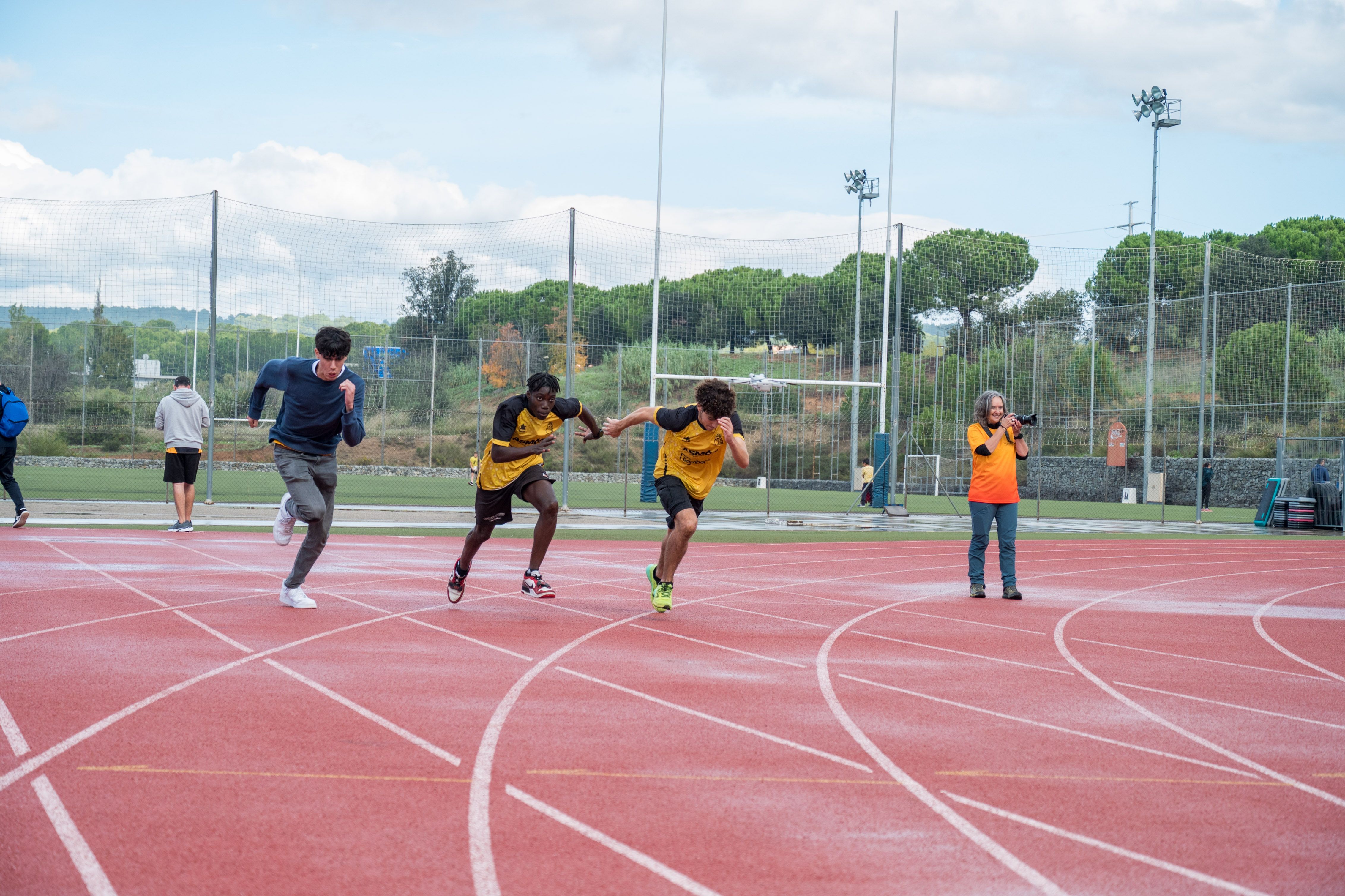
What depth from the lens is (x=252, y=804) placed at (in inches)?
153

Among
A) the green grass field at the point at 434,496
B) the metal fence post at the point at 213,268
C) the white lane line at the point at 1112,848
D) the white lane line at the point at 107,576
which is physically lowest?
the green grass field at the point at 434,496

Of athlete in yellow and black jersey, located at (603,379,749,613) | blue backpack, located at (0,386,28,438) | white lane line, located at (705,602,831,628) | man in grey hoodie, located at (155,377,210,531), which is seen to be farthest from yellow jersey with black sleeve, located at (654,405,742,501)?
blue backpack, located at (0,386,28,438)

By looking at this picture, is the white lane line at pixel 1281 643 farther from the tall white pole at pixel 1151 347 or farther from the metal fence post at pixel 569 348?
the tall white pole at pixel 1151 347

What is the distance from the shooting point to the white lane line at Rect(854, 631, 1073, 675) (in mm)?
6969

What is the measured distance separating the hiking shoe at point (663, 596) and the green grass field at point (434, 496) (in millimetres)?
10363

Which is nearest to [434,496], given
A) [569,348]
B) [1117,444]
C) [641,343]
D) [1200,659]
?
[641,343]

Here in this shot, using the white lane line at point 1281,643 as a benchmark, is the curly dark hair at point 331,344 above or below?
above

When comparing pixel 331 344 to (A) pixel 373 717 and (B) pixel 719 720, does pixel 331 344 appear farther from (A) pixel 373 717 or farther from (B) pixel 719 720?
(B) pixel 719 720

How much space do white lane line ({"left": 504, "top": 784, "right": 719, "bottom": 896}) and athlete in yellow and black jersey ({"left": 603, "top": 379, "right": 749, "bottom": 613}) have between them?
4.22m

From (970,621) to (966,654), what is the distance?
5.32 ft

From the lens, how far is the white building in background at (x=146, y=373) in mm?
26859

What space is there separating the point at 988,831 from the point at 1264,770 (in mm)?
1661

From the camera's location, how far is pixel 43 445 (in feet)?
86.1

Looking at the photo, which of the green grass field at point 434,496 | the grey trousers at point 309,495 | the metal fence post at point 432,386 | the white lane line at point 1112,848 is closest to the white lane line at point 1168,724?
the white lane line at point 1112,848
